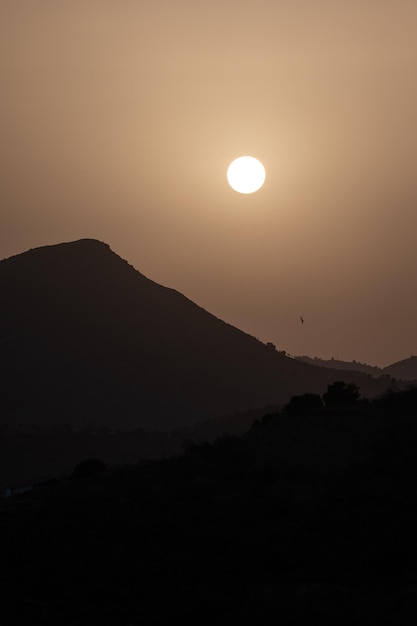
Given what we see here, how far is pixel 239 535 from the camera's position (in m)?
43.6

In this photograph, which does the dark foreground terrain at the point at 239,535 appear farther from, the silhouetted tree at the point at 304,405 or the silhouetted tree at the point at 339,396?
the silhouetted tree at the point at 339,396

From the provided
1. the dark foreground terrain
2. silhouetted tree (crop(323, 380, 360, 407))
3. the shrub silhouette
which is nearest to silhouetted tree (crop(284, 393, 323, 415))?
silhouetted tree (crop(323, 380, 360, 407))

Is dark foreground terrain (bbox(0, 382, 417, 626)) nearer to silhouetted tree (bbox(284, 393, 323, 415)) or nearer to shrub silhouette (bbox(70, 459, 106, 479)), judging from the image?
silhouetted tree (bbox(284, 393, 323, 415))

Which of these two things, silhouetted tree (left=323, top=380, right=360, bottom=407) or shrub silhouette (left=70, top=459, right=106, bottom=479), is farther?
silhouetted tree (left=323, top=380, right=360, bottom=407)

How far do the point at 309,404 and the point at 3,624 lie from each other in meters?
37.1

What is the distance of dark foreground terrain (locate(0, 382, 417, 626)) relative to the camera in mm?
34531

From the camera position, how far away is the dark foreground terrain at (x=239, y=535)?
113ft

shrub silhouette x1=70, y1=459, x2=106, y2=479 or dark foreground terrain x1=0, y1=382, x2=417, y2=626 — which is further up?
shrub silhouette x1=70, y1=459, x2=106, y2=479

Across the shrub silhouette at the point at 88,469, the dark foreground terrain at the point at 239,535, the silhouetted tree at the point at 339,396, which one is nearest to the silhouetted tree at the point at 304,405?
the silhouetted tree at the point at 339,396

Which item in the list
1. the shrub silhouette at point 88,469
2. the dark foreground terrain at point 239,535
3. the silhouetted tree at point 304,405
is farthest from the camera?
the shrub silhouette at point 88,469

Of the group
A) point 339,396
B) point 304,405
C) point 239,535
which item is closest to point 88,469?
point 304,405

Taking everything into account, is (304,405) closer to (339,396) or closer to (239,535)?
(339,396)

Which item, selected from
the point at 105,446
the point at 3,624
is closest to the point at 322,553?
the point at 3,624

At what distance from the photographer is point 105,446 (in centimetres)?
13925
